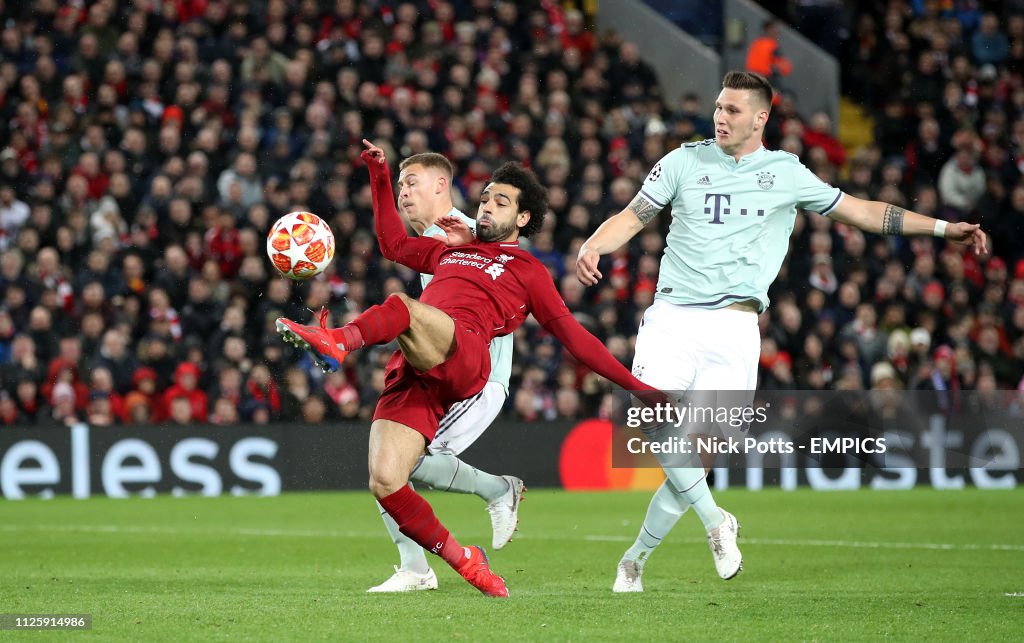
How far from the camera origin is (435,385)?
693 cm

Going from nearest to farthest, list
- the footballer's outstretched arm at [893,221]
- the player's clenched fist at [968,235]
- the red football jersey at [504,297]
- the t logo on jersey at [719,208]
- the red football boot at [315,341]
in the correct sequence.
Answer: the red football boot at [315,341]
the red football jersey at [504,297]
the player's clenched fist at [968,235]
the footballer's outstretched arm at [893,221]
the t logo on jersey at [719,208]

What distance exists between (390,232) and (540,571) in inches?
99.5

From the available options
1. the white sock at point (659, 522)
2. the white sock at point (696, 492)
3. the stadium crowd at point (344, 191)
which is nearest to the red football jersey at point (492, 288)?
the white sock at point (696, 492)

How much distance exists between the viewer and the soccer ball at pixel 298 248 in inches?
304

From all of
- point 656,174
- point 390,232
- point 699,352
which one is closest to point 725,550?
point 699,352

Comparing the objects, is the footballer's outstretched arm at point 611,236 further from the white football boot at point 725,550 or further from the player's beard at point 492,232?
the white football boot at point 725,550

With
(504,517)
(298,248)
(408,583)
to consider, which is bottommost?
(408,583)

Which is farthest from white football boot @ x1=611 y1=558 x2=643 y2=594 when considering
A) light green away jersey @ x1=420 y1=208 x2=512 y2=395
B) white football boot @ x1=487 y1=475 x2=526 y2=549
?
light green away jersey @ x1=420 y1=208 x2=512 y2=395

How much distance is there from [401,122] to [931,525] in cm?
777

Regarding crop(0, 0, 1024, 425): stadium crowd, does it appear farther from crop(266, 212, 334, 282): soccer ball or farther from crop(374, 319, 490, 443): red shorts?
crop(374, 319, 490, 443): red shorts

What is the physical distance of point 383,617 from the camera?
243 inches

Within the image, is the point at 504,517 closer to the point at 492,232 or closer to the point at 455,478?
the point at 455,478

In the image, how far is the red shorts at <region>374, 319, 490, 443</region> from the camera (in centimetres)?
683

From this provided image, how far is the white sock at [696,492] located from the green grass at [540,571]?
1.24 ft
